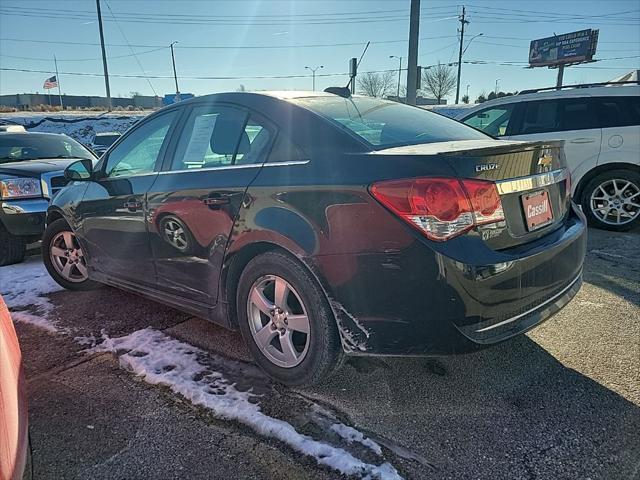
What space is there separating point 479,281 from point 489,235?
0.73 ft

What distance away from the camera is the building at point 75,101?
63.9 m

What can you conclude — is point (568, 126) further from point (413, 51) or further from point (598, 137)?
point (413, 51)

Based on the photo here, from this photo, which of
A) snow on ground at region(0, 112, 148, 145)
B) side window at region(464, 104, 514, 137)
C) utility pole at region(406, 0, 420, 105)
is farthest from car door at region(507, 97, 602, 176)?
snow on ground at region(0, 112, 148, 145)

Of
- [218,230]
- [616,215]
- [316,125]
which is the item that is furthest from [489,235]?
[616,215]

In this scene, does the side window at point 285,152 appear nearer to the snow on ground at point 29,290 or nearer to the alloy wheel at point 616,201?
the snow on ground at point 29,290

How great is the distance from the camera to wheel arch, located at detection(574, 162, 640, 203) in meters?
5.97

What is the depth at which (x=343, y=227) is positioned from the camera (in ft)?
7.27

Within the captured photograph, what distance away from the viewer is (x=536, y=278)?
7.55 ft

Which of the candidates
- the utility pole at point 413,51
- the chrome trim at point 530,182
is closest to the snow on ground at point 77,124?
the utility pole at point 413,51

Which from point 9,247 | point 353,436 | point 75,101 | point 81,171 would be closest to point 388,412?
point 353,436

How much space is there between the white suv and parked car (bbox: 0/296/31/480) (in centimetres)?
650

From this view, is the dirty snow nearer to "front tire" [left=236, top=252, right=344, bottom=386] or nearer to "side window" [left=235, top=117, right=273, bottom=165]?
"front tire" [left=236, top=252, right=344, bottom=386]

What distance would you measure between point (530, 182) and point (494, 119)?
516cm

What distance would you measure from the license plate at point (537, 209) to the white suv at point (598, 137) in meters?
4.33
